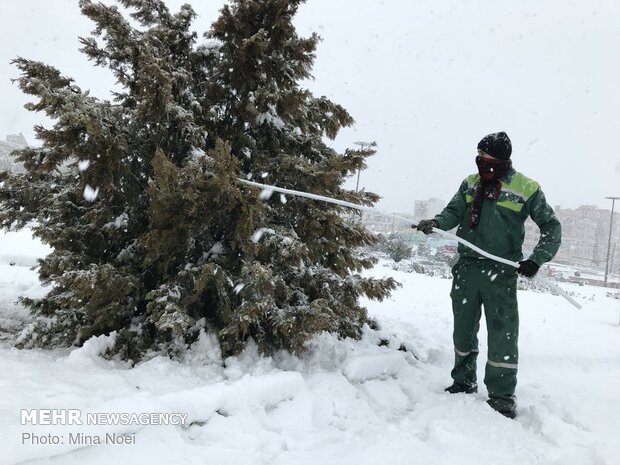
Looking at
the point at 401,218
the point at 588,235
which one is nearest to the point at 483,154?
the point at 401,218

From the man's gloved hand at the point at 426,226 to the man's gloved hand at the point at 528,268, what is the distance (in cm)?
72

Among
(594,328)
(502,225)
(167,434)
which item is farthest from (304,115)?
(594,328)

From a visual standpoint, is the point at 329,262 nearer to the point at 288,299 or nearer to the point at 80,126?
the point at 288,299

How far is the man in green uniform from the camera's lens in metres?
3.22

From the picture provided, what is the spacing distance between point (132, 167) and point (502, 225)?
325 cm

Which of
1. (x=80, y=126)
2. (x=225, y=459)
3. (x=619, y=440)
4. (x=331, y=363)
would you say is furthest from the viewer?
(x=331, y=363)

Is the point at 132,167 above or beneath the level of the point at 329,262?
above

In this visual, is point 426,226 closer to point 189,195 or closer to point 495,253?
point 495,253

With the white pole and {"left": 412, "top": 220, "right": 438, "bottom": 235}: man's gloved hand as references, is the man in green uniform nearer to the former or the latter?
{"left": 412, "top": 220, "right": 438, "bottom": 235}: man's gloved hand

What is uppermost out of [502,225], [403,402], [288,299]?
[502,225]

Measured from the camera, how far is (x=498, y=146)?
3424 millimetres

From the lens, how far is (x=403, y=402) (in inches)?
125

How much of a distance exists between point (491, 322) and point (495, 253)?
560mm

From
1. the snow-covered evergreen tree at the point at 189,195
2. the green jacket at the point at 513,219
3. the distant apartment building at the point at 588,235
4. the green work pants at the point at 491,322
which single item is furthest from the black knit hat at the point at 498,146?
the distant apartment building at the point at 588,235
